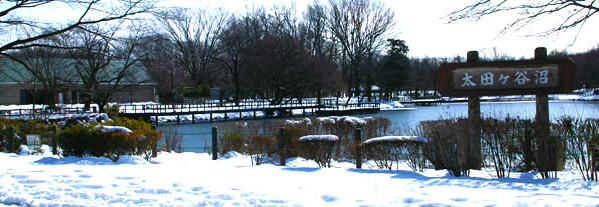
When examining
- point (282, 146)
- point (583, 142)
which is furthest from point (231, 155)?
point (583, 142)

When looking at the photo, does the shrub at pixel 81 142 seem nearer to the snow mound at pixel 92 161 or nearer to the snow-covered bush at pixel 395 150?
the snow mound at pixel 92 161

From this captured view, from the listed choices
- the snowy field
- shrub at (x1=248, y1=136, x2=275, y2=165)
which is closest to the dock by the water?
shrub at (x1=248, y1=136, x2=275, y2=165)

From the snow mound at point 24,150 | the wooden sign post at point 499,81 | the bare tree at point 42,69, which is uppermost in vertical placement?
the bare tree at point 42,69

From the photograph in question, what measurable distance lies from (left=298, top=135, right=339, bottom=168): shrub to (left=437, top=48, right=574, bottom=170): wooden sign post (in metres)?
Result: 2.52

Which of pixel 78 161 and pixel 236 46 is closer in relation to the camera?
pixel 78 161

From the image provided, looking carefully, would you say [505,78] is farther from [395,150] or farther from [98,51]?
[98,51]

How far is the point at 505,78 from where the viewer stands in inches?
360

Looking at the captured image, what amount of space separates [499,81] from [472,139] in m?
1.33

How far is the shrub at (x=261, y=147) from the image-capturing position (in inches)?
450

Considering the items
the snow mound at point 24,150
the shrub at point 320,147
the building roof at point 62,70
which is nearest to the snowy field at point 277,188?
the shrub at point 320,147

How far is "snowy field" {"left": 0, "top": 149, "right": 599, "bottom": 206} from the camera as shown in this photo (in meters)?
6.04

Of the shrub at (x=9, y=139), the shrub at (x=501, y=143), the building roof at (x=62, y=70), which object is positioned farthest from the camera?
the building roof at (x=62, y=70)

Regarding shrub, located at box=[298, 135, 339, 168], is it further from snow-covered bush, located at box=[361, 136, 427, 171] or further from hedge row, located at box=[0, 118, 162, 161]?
hedge row, located at box=[0, 118, 162, 161]

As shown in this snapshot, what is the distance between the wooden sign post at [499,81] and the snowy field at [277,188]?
81 centimetres
